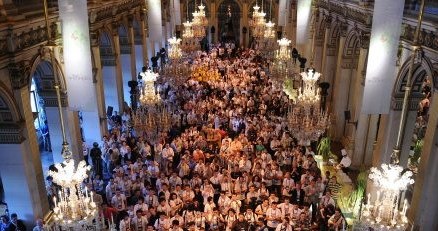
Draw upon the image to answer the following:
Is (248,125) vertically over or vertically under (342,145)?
over

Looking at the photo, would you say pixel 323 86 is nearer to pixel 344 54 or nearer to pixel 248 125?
pixel 344 54

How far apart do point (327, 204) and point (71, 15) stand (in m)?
9.32

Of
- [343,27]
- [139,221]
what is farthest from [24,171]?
[343,27]

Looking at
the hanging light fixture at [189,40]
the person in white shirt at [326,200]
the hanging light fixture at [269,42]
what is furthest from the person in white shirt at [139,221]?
the hanging light fixture at [269,42]

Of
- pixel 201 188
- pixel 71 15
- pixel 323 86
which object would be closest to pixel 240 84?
pixel 323 86

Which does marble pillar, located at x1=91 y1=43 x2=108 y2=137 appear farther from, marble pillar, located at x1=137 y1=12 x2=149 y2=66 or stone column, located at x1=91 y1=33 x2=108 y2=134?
marble pillar, located at x1=137 y1=12 x2=149 y2=66

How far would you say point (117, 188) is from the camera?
14.3 m

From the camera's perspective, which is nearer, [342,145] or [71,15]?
[71,15]

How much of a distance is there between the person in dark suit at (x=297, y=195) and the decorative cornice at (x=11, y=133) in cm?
859

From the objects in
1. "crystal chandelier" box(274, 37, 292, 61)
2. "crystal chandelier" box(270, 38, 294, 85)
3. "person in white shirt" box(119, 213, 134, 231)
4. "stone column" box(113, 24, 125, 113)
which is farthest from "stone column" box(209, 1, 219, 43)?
"person in white shirt" box(119, 213, 134, 231)

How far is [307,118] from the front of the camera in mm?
14320

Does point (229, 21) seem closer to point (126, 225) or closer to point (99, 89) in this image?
point (99, 89)

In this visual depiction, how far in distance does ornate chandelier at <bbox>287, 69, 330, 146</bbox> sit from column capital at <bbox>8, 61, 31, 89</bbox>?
8.29m

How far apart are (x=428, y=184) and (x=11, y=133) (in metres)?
12.4
